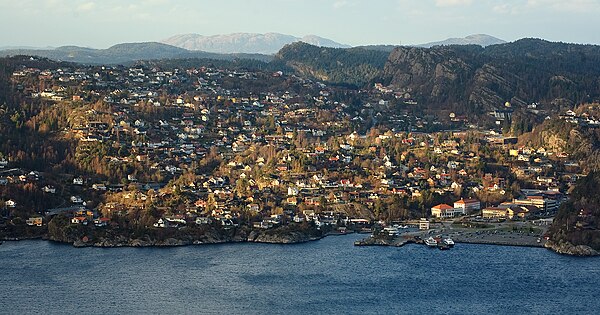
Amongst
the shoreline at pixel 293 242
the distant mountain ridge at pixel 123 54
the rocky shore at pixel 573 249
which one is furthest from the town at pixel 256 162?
the distant mountain ridge at pixel 123 54

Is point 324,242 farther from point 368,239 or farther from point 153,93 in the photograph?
point 153,93

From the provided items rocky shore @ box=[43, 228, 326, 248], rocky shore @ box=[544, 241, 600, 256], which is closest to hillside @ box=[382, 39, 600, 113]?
rocky shore @ box=[43, 228, 326, 248]

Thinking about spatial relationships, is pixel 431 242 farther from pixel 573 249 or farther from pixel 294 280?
pixel 294 280

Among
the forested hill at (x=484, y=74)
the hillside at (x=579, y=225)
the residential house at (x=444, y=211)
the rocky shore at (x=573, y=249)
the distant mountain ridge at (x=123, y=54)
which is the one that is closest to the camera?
the rocky shore at (x=573, y=249)

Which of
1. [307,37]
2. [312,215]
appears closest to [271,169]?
[312,215]

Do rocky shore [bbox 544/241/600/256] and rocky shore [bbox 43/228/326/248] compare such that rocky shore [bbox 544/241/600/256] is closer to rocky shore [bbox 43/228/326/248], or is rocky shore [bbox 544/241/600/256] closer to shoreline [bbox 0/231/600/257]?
shoreline [bbox 0/231/600/257]

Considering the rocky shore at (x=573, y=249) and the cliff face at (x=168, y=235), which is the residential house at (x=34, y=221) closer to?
the cliff face at (x=168, y=235)

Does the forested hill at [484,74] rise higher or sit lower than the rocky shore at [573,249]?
higher
